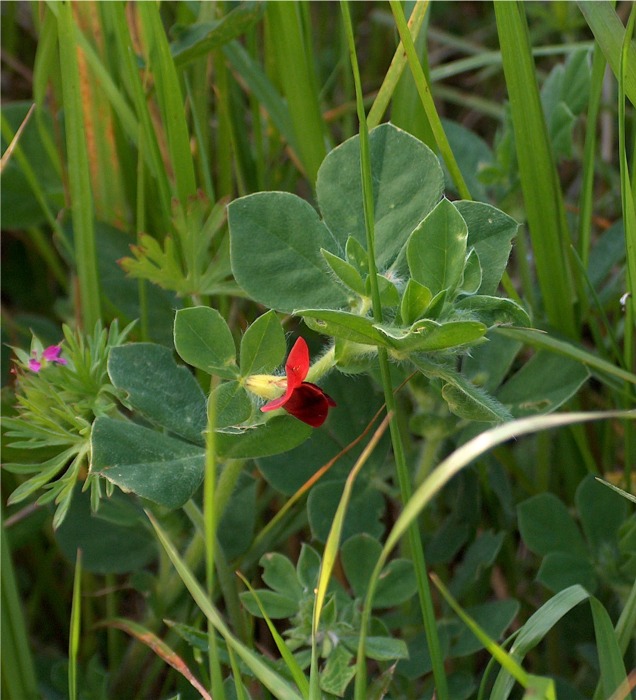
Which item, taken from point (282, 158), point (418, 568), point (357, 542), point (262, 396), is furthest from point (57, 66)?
point (418, 568)

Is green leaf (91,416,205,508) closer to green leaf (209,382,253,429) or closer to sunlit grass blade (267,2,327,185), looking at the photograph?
green leaf (209,382,253,429)

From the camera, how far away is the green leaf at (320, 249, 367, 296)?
0.96 metres

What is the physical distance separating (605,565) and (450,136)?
0.87m

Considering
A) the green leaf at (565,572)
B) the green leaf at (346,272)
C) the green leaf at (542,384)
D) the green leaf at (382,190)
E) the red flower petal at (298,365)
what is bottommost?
the green leaf at (565,572)

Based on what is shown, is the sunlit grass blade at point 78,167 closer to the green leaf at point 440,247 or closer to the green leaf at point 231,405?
the green leaf at point 231,405

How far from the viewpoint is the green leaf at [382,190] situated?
1.11 meters

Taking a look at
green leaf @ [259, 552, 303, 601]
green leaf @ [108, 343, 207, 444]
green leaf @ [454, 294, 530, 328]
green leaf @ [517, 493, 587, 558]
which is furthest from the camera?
green leaf @ [517, 493, 587, 558]

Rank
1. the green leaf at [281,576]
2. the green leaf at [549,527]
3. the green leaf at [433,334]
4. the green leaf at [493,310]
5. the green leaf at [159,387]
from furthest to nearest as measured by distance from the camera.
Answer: the green leaf at [549,527], the green leaf at [281,576], the green leaf at [159,387], the green leaf at [493,310], the green leaf at [433,334]

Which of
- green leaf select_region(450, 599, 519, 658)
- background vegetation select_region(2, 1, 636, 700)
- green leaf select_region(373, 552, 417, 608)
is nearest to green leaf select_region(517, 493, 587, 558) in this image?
background vegetation select_region(2, 1, 636, 700)

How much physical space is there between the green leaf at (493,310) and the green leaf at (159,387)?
39 centimetres

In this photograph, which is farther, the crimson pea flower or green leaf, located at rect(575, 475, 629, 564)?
green leaf, located at rect(575, 475, 629, 564)

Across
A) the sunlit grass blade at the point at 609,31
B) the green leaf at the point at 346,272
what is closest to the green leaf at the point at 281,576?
the green leaf at the point at 346,272

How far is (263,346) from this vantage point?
104cm

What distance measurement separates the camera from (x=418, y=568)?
1.02 meters
